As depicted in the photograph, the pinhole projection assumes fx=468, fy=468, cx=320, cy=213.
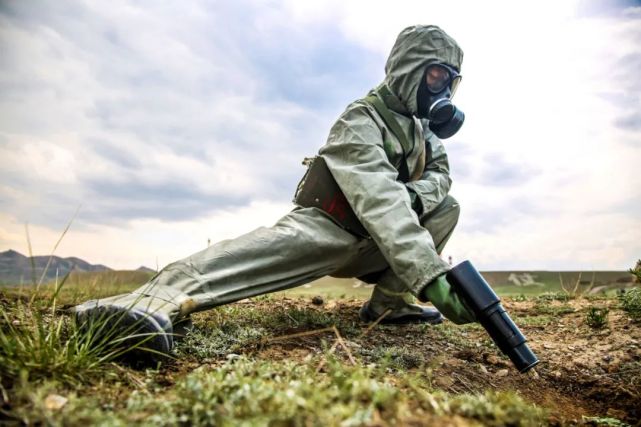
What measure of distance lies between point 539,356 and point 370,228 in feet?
5.87

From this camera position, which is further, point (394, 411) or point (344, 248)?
point (344, 248)

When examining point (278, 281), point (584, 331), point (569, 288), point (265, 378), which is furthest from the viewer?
point (569, 288)

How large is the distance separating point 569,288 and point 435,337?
118 inches

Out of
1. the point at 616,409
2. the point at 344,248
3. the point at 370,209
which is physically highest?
the point at 370,209

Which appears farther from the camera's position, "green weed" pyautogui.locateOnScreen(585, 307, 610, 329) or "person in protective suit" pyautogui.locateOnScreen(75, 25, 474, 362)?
"green weed" pyautogui.locateOnScreen(585, 307, 610, 329)

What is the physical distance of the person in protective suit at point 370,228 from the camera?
256cm

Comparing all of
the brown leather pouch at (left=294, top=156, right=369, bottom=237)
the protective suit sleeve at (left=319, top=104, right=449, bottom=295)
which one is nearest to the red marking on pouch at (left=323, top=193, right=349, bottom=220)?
the brown leather pouch at (left=294, top=156, right=369, bottom=237)

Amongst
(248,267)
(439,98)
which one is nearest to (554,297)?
(439,98)

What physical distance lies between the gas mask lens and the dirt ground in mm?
1925

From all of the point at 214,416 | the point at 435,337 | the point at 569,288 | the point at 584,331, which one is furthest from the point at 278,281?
the point at 569,288

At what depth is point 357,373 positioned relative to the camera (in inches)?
63.1

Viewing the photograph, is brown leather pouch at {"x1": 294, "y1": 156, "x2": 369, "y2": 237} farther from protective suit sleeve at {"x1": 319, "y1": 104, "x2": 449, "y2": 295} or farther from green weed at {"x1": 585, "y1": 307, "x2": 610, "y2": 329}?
green weed at {"x1": 585, "y1": 307, "x2": 610, "y2": 329}

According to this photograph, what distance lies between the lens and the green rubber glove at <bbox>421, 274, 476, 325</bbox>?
2.46m

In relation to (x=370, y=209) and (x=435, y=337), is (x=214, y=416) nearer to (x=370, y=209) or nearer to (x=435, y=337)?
(x=370, y=209)
